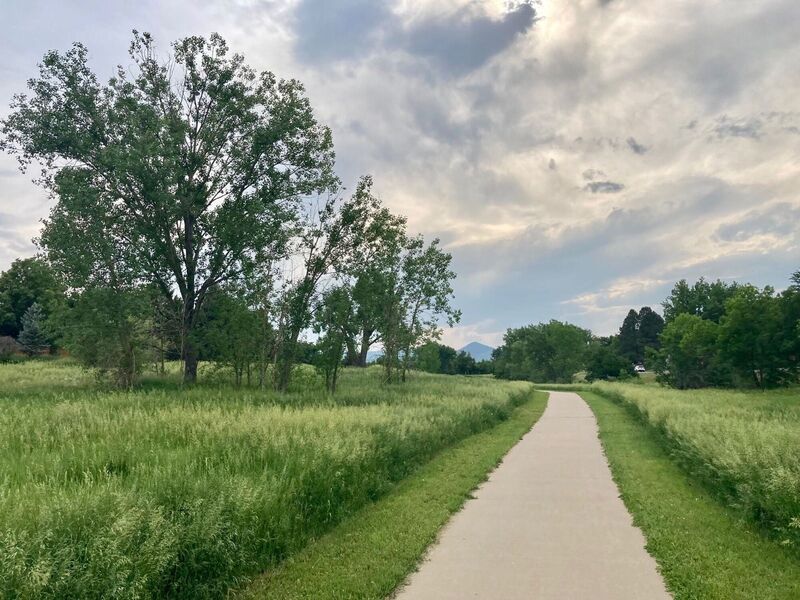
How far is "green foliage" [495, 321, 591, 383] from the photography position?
10231 centimetres

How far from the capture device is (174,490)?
543 centimetres

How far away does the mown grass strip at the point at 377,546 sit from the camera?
5.25 meters

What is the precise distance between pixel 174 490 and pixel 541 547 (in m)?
4.76

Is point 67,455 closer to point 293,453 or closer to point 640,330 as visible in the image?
point 293,453

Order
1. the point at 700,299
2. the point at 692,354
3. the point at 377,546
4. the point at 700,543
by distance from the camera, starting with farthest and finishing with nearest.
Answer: the point at 700,299
the point at 692,354
the point at 700,543
the point at 377,546

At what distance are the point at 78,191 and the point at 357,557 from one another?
778 inches

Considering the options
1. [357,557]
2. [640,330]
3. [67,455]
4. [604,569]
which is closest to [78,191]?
[67,455]

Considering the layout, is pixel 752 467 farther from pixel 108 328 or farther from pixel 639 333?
pixel 639 333

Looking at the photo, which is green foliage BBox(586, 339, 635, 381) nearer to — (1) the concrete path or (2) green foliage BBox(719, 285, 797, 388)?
(2) green foliage BBox(719, 285, 797, 388)

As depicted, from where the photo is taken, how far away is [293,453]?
801 centimetres

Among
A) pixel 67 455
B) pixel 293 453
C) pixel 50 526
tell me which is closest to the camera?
pixel 50 526

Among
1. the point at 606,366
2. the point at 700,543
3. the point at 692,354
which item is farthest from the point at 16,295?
the point at 606,366

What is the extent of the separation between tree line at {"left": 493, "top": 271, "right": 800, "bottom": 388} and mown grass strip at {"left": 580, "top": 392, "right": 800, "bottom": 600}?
41368 mm

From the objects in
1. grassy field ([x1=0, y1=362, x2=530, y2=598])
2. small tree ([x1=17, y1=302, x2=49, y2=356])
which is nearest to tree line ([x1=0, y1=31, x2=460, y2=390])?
grassy field ([x1=0, y1=362, x2=530, y2=598])
